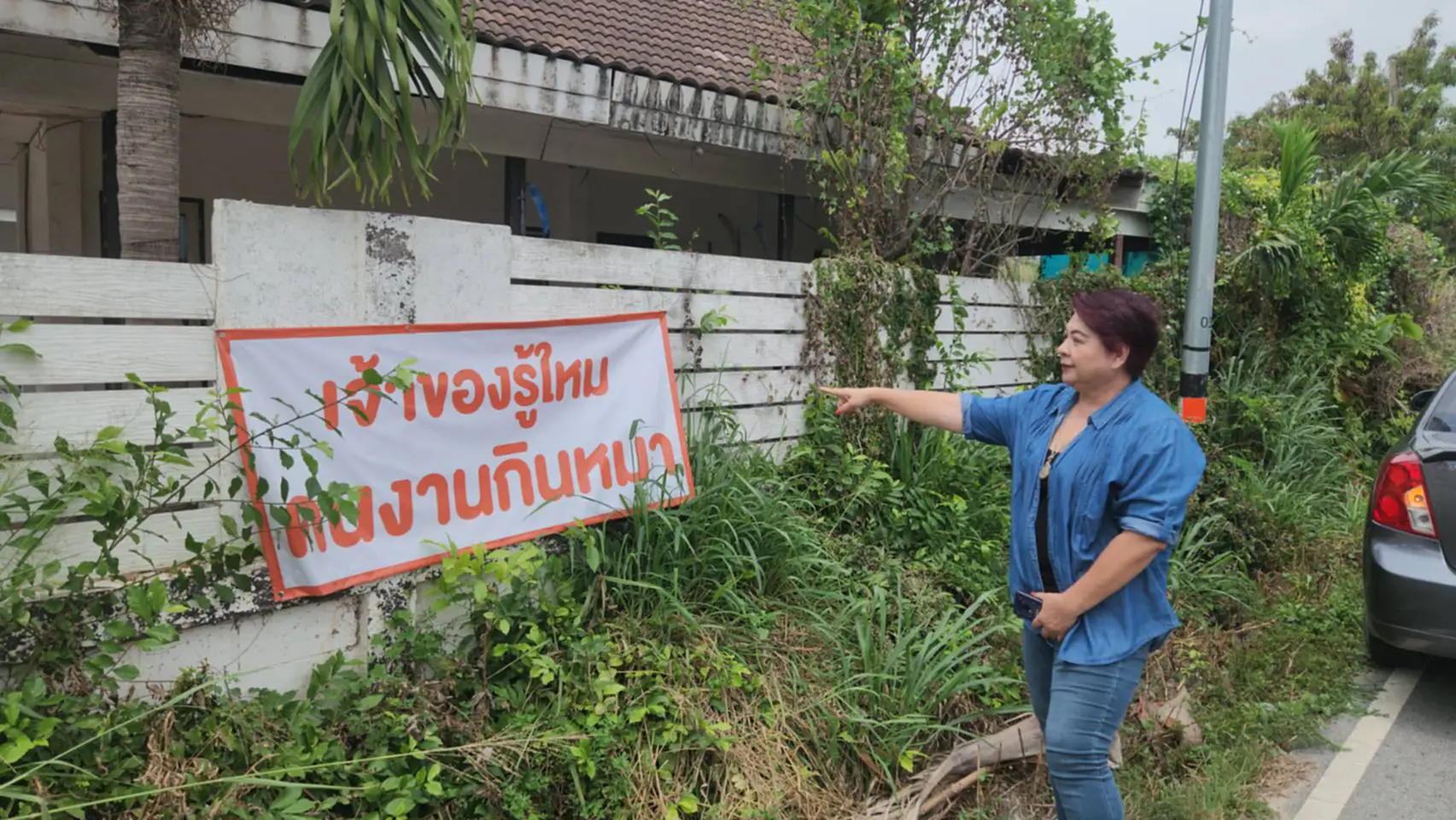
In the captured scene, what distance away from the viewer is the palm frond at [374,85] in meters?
2.99

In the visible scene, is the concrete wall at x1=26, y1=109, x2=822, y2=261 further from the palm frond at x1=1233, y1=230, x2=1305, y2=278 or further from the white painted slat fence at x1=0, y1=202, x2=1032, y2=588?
the palm frond at x1=1233, y1=230, x2=1305, y2=278

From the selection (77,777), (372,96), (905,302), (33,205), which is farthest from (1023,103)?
(33,205)

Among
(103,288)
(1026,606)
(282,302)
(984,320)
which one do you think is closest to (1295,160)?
(984,320)

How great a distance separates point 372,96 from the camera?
10.0ft

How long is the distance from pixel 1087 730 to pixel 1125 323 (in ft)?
3.61

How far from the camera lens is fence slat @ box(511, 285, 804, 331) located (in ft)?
12.6

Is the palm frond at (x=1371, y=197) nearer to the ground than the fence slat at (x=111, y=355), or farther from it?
farther from it

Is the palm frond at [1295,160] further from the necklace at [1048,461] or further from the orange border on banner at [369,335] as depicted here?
the necklace at [1048,461]

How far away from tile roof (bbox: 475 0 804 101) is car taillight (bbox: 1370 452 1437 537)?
4.30 metres

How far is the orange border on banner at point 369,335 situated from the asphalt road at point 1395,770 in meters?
2.71

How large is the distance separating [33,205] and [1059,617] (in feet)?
27.8

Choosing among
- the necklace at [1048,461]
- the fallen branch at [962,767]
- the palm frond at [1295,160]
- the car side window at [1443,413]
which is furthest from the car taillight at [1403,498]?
the palm frond at [1295,160]

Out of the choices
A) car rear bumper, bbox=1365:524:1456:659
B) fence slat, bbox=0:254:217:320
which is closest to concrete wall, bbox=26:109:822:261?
fence slat, bbox=0:254:217:320

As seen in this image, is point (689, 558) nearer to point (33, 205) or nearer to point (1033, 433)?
point (1033, 433)
